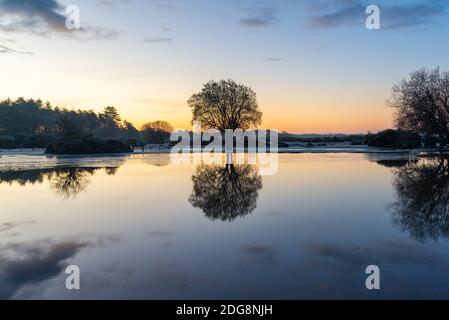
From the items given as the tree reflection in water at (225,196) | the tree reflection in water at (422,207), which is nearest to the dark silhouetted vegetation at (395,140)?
the tree reflection in water at (422,207)

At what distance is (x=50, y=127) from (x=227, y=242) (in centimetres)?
9866

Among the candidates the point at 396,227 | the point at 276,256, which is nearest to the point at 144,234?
the point at 276,256

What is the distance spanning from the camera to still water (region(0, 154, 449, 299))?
15.5ft

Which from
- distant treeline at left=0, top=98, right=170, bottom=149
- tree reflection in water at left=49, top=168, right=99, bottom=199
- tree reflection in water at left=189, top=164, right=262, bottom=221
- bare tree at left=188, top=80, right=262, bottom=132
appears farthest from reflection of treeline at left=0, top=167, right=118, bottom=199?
bare tree at left=188, top=80, right=262, bottom=132

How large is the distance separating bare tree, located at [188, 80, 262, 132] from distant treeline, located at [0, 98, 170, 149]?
569 inches

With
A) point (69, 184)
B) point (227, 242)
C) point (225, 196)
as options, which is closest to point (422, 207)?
point (225, 196)

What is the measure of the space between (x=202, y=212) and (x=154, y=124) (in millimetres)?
105597

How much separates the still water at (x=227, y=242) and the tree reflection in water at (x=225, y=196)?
6 centimetres

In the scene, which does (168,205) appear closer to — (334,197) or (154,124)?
(334,197)

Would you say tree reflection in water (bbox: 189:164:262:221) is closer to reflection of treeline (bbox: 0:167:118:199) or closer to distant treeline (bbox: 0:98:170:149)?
reflection of treeline (bbox: 0:167:118:199)

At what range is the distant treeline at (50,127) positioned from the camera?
1887 inches

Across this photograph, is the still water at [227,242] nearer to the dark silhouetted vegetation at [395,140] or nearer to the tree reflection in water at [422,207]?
the tree reflection in water at [422,207]

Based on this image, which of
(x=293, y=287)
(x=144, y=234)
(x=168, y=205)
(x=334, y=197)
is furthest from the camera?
(x=334, y=197)

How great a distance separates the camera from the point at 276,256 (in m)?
5.90
